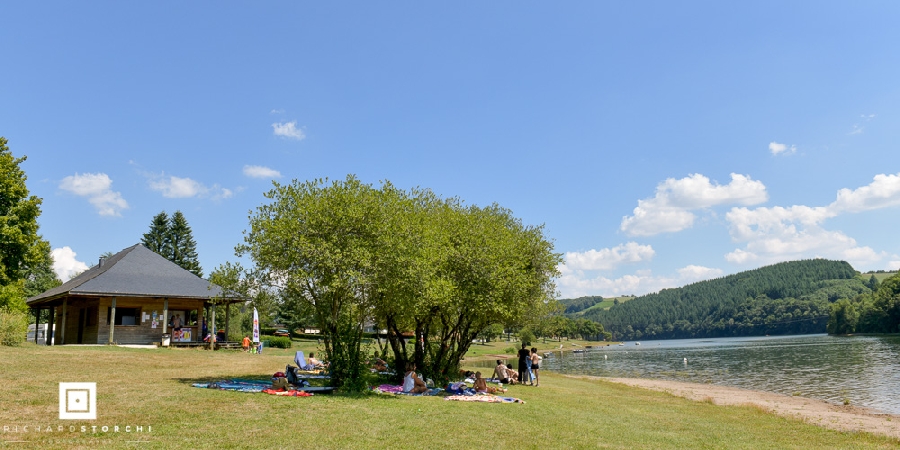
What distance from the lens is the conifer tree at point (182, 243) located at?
7094 cm

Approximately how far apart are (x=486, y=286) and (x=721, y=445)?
9.02 meters

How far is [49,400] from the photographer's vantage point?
11742 mm

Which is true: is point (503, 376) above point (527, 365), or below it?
below

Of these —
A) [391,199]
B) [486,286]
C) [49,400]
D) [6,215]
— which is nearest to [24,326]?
[6,215]

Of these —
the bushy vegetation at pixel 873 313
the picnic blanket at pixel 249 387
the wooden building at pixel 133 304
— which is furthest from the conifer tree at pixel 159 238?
the bushy vegetation at pixel 873 313

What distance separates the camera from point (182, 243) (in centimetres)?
7225

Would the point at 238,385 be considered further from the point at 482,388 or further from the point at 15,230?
the point at 15,230

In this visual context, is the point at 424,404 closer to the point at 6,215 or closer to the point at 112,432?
the point at 112,432

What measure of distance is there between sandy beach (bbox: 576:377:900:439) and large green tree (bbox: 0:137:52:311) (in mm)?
37125

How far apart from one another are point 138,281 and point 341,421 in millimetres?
25344

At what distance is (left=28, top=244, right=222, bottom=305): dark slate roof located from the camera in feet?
96.7

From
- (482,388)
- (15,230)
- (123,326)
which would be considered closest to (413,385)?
Answer: (482,388)

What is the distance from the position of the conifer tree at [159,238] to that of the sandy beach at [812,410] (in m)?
61.6

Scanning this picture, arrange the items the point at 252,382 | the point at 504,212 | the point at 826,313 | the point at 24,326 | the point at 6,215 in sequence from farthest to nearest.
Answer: the point at 826,313
the point at 6,215
the point at 504,212
the point at 24,326
the point at 252,382
